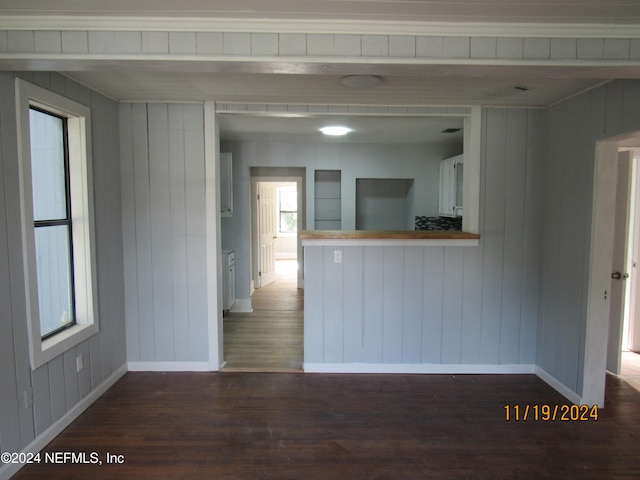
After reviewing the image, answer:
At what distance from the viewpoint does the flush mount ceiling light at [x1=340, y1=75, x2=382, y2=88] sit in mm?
2426

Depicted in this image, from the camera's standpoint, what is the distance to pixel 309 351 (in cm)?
339

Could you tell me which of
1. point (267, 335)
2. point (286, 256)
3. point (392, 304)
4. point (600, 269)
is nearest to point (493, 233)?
point (600, 269)

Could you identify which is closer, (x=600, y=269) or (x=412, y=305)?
(x=600, y=269)

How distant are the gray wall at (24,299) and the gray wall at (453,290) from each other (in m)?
1.62

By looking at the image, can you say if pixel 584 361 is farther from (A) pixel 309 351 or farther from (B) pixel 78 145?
(B) pixel 78 145

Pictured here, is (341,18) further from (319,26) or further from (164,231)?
(164,231)

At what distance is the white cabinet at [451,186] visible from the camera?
4.62 m

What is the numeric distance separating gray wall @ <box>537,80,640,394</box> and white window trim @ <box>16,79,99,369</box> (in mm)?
3634

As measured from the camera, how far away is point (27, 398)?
7.23 feet

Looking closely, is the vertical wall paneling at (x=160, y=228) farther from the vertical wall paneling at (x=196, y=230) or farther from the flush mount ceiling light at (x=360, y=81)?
the flush mount ceiling light at (x=360, y=81)

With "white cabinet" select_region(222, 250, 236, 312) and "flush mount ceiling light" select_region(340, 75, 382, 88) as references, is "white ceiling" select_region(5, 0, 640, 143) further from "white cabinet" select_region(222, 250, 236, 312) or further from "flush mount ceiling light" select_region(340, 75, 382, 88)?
"white cabinet" select_region(222, 250, 236, 312)
